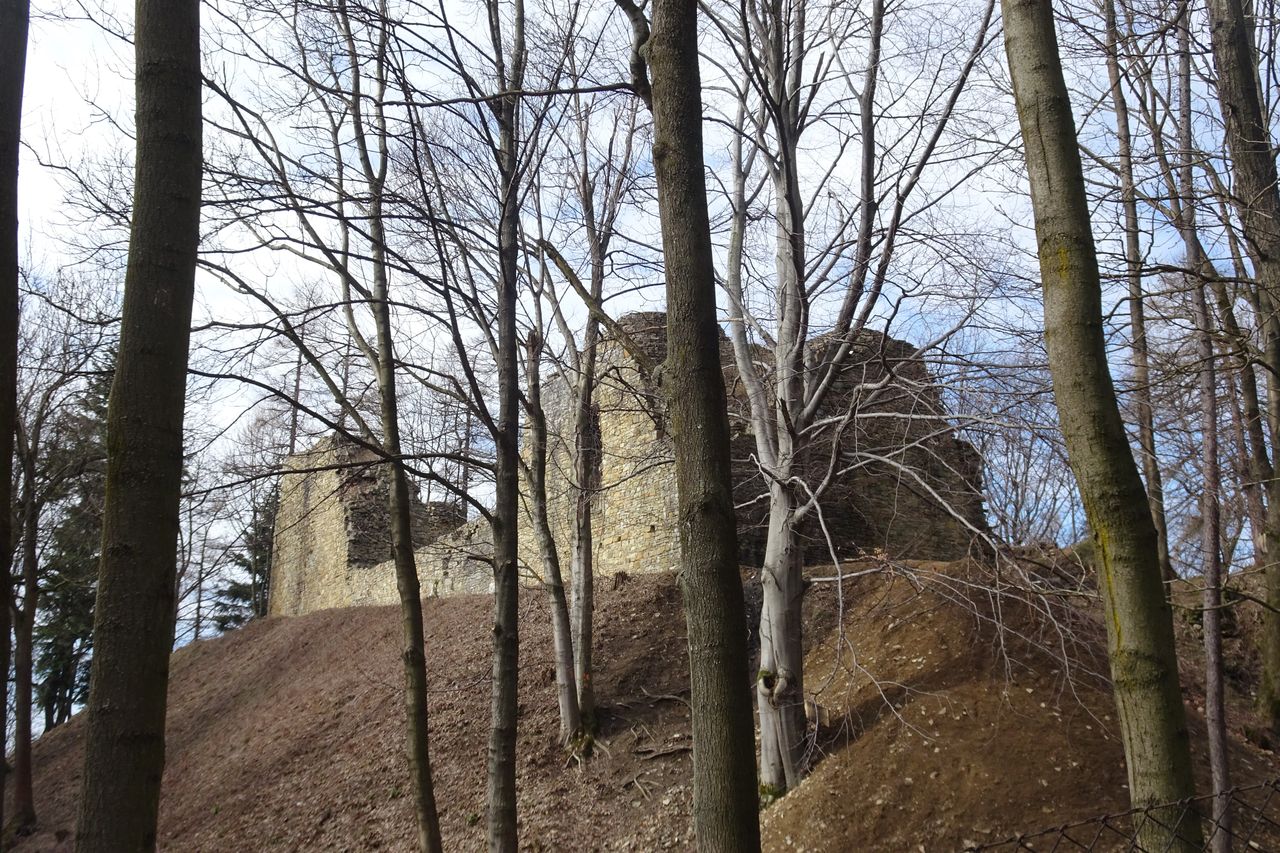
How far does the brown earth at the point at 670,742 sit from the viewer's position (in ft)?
23.5

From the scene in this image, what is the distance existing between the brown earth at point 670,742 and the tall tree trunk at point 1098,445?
9.01 ft

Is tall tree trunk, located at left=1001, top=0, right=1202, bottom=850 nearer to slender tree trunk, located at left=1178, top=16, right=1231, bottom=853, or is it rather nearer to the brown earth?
slender tree trunk, located at left=1178, top=16, right=1231, bottom=853

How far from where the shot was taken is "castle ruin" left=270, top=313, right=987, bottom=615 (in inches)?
320

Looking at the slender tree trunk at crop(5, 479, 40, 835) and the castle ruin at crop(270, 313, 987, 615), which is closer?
the castle ruin at crop(270, 313, 987, 615)

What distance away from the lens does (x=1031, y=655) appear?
8711 millimetres

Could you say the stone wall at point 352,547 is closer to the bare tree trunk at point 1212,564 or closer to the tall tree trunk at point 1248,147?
the bare tree trunk at point 1212,564

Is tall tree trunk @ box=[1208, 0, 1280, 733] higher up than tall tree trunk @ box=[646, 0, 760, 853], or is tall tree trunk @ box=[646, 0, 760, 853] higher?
tall tree trunk @ box=[1208, 0, 1280, 733]

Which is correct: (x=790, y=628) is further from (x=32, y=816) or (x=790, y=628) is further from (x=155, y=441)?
(x=32, y=816)

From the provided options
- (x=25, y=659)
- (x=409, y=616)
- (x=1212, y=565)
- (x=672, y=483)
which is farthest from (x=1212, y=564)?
(x=25, y=659)

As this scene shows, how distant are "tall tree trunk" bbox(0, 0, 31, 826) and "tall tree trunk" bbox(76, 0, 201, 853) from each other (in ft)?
1.95

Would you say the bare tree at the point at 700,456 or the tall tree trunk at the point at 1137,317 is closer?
the bare tree at the point at 700,456

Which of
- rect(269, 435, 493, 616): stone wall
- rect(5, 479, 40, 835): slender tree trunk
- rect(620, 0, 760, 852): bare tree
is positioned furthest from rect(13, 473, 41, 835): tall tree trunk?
rect(620, 0, 760, 852): bare tree

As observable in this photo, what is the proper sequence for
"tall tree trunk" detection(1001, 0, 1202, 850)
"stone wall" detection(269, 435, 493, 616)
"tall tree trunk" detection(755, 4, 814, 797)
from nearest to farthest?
"tall tree trunk" detection(1001, 0, 1202, 850) < "tall tree trunk" detection(755, 4, 814, 797) < "stone wall" detection(269, 435, 493, 616)

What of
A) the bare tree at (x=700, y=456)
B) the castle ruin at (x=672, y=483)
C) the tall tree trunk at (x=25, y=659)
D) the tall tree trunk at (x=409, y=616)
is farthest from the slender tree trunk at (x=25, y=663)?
the bare tree at (x=700, y=456)
